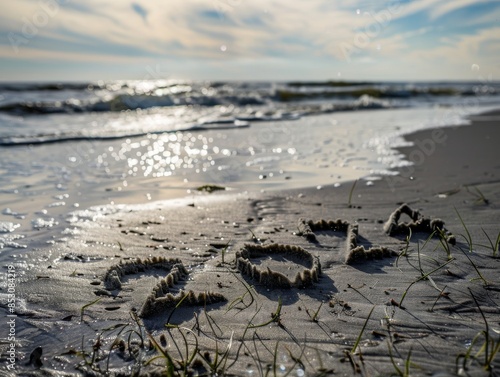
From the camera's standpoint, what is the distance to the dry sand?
7.43ft

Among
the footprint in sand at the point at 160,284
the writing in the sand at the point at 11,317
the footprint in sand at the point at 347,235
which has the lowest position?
the writing in the sand at the point at 11,317

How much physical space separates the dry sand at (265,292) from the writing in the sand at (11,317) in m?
0.04

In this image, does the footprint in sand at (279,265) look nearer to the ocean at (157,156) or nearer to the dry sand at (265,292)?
the dry sand at (265,292)

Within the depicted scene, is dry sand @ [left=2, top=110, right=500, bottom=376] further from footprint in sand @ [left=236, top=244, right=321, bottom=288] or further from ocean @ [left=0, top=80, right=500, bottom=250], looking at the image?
ocean @ [left=0, top=80, right=500, bottom=250]

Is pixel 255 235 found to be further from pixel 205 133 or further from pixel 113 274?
pixel 205 133

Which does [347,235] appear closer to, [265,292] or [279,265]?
[279,265]

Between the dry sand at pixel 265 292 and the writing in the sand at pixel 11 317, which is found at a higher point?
the dry sand at pixel 265 292

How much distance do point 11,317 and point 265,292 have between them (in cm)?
151

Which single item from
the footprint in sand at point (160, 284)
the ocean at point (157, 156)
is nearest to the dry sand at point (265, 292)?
the footprint in sand at point (160, 284)

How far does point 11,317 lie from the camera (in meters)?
2.75

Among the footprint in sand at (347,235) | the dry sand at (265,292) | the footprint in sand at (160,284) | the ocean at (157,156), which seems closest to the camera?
the dry sand at (265,292)

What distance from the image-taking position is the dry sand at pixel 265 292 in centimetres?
227

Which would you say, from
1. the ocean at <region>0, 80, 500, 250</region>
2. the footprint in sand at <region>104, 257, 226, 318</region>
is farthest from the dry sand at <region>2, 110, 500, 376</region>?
the ocean at <region>0, 80, 500, 250</region>

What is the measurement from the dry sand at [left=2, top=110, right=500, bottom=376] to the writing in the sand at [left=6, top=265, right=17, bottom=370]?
36 mm
